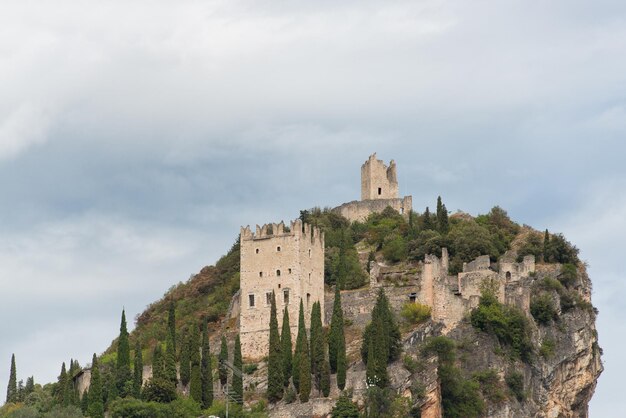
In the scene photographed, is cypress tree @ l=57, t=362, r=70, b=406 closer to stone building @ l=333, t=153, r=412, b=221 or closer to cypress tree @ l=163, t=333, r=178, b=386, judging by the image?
cypress tree @ l=163, t=333, r=178, b=386

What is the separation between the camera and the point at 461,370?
7831 centimetres

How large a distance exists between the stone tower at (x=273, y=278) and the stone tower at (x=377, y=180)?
2309 cm

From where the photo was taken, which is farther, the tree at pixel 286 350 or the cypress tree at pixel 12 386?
the cypress tree at pixel 12 386

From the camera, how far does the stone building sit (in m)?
106

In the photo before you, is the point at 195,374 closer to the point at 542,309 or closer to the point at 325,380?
the point at 325,380

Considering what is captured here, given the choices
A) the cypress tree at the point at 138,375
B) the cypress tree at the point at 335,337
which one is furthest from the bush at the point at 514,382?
the cypress tree at the point at 138,375

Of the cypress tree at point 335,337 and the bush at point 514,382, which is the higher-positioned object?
the cypress tree at point 335,337

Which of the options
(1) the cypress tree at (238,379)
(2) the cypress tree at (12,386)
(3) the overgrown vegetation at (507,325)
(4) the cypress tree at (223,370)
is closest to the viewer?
(1) the cypress tree at (238,379)

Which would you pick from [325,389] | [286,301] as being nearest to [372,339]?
[325,389]

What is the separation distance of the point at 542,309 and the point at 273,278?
44.0 ft

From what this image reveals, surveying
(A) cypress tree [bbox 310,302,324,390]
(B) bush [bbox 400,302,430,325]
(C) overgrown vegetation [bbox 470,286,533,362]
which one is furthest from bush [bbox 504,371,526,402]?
(A) cypress tree [bbox 310,302,324,390]

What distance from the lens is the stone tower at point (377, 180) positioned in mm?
107938

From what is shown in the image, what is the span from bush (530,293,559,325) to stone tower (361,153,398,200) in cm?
2593

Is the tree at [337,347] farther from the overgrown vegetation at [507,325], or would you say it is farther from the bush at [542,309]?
the bush at [542,309]
